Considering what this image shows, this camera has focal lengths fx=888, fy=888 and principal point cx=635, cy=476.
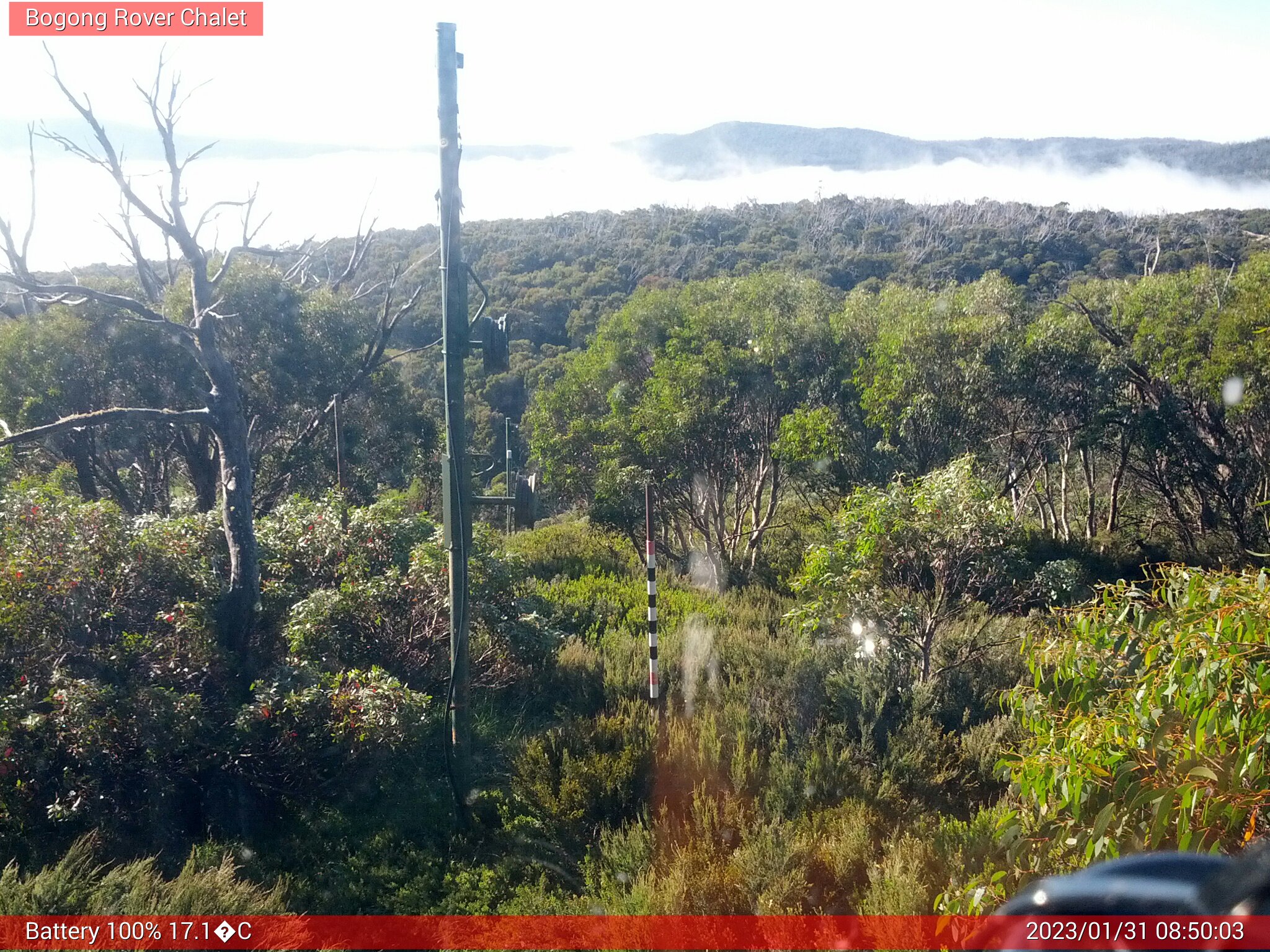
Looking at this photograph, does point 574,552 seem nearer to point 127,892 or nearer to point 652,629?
point 652,629

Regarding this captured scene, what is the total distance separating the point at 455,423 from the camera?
6332 millimetres

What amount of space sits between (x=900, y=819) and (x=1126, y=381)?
1307 cm

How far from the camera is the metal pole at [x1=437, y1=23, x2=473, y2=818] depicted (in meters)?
6.14

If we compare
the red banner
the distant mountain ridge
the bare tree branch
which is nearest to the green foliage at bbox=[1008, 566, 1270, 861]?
the red banner

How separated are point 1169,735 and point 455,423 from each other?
15.6 ft

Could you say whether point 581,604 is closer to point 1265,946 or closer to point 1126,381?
point 1265,946

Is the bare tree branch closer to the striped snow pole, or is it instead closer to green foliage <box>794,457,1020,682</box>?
the striped snow pole

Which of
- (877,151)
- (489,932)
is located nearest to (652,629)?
(489,932)

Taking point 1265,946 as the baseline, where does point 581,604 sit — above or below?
below

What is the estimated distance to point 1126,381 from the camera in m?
15.8

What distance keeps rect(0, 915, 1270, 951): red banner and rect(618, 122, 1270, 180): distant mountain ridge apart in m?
39.6

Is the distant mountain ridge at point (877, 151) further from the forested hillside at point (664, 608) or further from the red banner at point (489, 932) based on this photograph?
the red banner at point (489, 932)

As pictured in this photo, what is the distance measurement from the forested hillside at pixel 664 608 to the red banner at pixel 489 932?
0.14 metres

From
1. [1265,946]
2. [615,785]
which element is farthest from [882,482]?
[1265,946]
